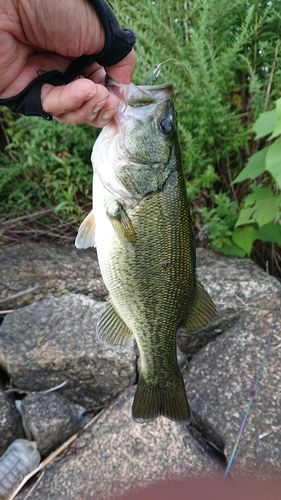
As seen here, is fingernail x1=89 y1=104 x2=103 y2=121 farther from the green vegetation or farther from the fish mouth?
the green vegetation

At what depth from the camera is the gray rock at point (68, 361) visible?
2961mm

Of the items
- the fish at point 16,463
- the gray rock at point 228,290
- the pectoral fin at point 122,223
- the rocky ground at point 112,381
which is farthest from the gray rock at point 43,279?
the pectoral fin at point 122,223

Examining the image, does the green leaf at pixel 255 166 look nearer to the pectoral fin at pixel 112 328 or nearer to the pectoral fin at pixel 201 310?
the pectoral fin at pixel 201 310

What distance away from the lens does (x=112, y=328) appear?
2092 millimetres

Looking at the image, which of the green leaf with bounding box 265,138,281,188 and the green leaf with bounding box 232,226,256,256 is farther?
the green leaf with bounding box 232,226,256,256

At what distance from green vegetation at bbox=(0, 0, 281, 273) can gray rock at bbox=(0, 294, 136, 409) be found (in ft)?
2.64

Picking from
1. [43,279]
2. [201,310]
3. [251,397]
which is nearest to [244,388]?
[251,397]

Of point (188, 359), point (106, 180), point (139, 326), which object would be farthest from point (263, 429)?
point (106, 180)

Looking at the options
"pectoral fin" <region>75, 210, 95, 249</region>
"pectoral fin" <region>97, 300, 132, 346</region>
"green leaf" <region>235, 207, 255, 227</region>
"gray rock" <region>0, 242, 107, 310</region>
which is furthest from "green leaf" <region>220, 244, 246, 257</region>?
"pectoral fin" <region>75, 210, 95, 249</region>

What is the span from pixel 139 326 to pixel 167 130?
702mm

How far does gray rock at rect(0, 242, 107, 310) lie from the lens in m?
3.33

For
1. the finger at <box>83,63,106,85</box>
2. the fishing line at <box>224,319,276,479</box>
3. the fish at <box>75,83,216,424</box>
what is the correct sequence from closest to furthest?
the fish at <box>75,83,216,424</box>, the finger at <box>83,63,106,85</box>, the fishing line at <box>224,319,276,479</box>

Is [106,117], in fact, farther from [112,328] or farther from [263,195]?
[263,195]

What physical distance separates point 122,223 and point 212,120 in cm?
161
